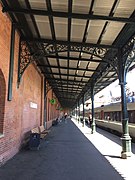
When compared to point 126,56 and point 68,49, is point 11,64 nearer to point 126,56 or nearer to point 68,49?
point 68,49

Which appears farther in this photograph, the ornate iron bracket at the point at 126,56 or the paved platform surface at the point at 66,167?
the ornate iron bracket at the point at 126,56

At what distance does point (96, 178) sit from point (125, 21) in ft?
15.2

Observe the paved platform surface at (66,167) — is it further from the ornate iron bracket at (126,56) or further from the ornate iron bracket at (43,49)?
the ornate iron bracket at (126,56)

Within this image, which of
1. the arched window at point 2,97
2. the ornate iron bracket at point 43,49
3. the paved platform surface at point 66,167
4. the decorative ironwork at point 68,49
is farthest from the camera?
the decorative ironwork at point 68,49

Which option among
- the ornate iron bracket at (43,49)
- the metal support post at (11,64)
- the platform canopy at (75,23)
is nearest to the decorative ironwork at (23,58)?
the ornate iron bracket at (43,49)

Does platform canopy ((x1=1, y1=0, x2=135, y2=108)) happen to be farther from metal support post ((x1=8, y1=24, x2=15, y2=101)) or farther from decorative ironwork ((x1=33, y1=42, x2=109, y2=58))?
metal support post ((x1=8, y1=24, x2=15, y2=101))

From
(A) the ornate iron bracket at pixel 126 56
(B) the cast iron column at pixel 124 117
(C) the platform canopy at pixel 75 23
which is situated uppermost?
(C) the platform canopy at pixel 75 23

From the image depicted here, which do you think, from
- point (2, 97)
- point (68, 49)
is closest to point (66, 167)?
point (2, 97)

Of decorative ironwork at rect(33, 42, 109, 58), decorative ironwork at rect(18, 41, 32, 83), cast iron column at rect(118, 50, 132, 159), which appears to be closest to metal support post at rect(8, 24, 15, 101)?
decorative ironwork at rect(18, 41, 32, 83)

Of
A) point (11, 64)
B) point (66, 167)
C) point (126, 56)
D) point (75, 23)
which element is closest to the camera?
point (66, 167)

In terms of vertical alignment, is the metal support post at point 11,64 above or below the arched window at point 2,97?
above

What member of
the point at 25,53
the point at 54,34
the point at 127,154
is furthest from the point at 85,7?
the point at 127,154

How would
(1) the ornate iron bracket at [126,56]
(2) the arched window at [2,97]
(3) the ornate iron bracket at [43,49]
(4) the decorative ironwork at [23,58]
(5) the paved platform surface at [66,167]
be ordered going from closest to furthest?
(5) the paved platform surface at [66,167] < (2) the arched window at [2,97] < (1) the ornate iron bracket at [126,56] < (4) the decorative ironwork at [23,58] < (3) the ornate iron bracket at [43,49]

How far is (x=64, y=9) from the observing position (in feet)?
22.7
